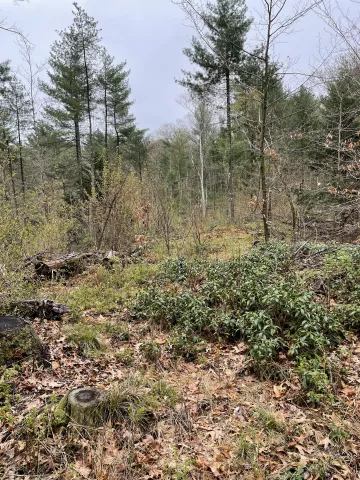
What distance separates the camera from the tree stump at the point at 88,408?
227 centimetres

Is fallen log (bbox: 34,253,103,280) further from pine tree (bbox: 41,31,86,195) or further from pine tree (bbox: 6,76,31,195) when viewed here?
pine tree (bbox: 6,76,31,195)

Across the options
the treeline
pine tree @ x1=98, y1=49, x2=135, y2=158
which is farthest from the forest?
pine tree @ x1=98, y1=49, x2=135, y2=158

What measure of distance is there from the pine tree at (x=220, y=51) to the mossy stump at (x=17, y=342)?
38.2 ft

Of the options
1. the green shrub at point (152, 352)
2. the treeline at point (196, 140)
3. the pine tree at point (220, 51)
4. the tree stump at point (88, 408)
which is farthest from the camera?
the pine tree at point (220, 51)

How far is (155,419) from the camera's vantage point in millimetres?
2471

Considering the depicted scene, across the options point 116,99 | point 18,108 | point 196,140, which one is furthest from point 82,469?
point 196,140

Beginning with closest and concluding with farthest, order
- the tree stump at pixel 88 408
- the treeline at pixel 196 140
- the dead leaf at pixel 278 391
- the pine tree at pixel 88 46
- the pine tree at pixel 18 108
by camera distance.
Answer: the tree stump at pixel 88 408
the dead leaf at pixel 278 391
the treeline at pixel 196 140
the pine tree at pixel 18 108
the pine tree at pixel 88 46

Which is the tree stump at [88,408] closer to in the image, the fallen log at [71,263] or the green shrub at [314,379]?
the green shrub at [314,379]

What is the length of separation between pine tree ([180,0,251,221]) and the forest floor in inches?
450

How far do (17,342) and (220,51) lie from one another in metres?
12.0

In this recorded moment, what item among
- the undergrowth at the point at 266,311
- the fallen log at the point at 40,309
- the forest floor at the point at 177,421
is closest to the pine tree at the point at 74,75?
the fallen log at the point at 40,309

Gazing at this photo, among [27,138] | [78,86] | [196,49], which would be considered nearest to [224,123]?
[196,49]

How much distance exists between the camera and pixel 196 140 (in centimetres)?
2122

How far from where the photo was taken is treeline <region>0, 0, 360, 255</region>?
Result: 736cm
